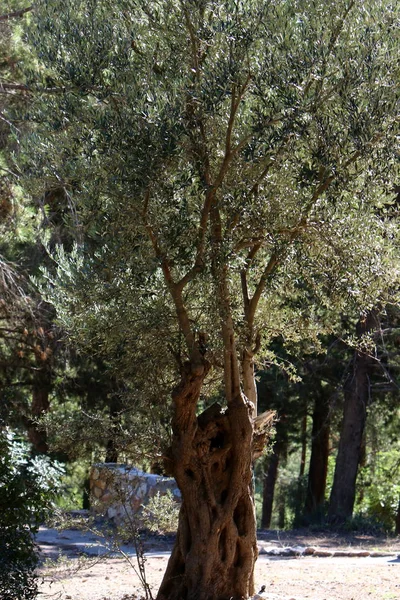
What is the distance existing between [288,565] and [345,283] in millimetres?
4883

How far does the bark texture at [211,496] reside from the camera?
6.15 m

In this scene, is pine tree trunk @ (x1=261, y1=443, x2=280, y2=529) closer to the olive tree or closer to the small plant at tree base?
the small plant at tree base

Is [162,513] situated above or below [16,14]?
below

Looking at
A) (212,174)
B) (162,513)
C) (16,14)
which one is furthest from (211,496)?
(16,14)

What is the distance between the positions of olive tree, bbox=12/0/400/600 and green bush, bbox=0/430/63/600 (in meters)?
1.11

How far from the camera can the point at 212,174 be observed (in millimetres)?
5863

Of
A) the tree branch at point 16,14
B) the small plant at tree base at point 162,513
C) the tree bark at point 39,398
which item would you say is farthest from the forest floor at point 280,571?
the tree branch at point 16,14

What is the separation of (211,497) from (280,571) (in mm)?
3301

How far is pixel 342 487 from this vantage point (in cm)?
1477

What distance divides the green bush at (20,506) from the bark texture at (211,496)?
43.9 inches

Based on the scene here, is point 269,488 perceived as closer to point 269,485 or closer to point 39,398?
point 269,485

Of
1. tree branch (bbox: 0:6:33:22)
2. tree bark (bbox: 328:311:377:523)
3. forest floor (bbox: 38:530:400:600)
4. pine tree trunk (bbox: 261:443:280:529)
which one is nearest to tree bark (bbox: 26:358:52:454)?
forest floor (bbox: 38:530:400:600)

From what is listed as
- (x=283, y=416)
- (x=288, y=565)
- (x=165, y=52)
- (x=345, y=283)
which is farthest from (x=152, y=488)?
(x=165, y=52)

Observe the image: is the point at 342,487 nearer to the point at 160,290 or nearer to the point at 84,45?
the point at 160,290
